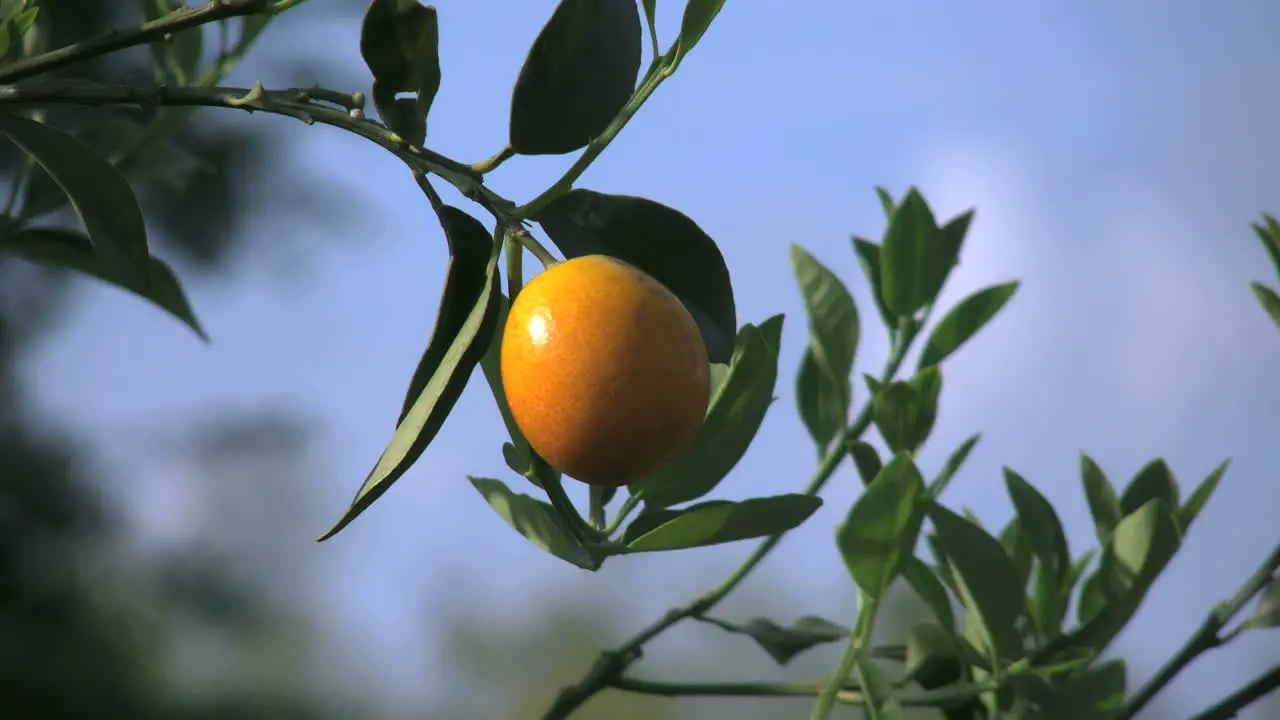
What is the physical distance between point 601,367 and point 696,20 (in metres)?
0.08

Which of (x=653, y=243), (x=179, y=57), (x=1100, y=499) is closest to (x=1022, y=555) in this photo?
(x=1100, y=499)

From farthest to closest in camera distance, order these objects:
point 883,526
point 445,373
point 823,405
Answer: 1. point 823,405
2. point 883,526
3. point 445,373

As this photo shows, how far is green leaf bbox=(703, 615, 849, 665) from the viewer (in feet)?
1.47

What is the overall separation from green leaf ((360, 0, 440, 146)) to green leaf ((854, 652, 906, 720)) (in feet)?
0.72

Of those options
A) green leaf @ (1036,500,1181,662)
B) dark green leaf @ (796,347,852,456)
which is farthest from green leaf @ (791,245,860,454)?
green leaf @ (1036,500,1181,662)

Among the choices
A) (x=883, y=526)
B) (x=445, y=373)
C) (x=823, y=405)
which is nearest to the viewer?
(x=445, y=373)

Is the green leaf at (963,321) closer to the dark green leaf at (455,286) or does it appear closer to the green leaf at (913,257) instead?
the green leaf at (913,257)

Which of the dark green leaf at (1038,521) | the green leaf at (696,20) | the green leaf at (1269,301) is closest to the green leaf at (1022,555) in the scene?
the dark green leaf at (1038,521)

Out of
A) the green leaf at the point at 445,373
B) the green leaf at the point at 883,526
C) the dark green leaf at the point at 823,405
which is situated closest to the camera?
the green leaf at the point at 445,373

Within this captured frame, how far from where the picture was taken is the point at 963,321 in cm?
47

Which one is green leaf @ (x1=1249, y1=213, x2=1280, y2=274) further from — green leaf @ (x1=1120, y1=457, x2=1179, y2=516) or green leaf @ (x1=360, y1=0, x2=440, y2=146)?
green leaf @ (x1=360, y1=0, x2=440, y2=146)

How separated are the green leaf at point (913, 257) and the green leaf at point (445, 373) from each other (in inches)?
9.6

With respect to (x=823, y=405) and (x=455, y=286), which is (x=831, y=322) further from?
(x=455, y=286)

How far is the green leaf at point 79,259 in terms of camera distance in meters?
0.40
